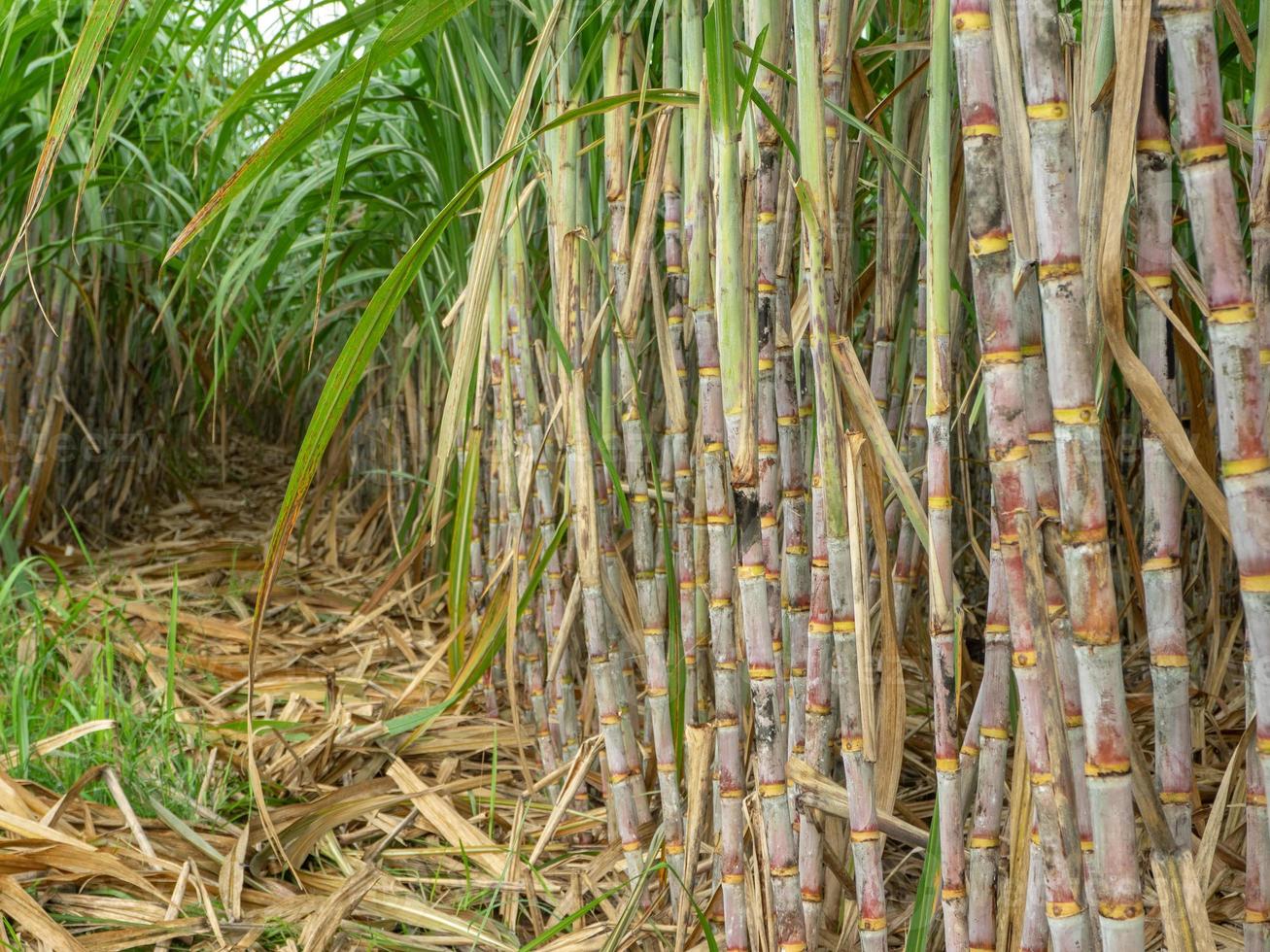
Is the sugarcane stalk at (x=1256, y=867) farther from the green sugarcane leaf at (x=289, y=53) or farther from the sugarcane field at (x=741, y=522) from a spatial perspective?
the green sugarcane leaf at (x=289, y=53)

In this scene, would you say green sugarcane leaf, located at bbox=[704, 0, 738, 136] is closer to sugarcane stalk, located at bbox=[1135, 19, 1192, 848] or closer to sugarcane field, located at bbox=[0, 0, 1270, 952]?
sugarcane field, located at bbox=[0, 0, 1270, 952]

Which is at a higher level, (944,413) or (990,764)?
(944,413)

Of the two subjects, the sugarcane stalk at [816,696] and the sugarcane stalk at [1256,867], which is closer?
the sugarcane stalk at [1256,867]

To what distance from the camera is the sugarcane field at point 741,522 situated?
0.50 meters

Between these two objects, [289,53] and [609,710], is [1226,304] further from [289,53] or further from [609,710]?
[609,710]

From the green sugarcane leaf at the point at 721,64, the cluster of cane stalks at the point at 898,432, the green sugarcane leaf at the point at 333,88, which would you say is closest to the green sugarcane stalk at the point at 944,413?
the cluster of cane stalks at the point at 898,432

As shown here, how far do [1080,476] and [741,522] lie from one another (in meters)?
0.24

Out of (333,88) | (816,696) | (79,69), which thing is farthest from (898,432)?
(79,69)

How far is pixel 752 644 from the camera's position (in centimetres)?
70

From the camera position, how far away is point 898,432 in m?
0.91

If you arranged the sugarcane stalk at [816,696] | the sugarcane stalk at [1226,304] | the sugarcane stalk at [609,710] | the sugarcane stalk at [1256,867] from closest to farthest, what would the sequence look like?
the sugarcane stalk at [1226,304], the sugarcane stalk at [1256,867], the sugarcane stalk at [816,696], the sugarcane stalk at [609,710]

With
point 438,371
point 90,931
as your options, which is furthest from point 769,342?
point 438,371

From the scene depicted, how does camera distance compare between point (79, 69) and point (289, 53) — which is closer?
point (79, 69)

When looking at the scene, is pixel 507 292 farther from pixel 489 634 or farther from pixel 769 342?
pixel 769 342
